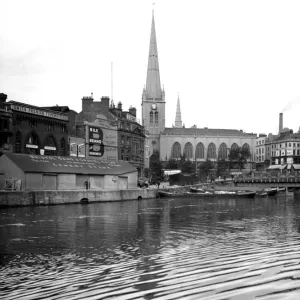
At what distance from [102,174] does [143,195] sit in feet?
29.9

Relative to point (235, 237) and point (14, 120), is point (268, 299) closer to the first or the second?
point (235, 237)

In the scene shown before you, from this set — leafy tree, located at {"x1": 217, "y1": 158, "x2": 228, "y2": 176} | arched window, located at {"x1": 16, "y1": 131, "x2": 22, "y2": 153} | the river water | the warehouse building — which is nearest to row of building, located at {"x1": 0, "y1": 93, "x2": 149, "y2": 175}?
arched window, located at {"x1": 16, "y1": 131, "x2": 22, "y2": 153}

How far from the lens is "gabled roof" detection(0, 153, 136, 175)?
2549 inches

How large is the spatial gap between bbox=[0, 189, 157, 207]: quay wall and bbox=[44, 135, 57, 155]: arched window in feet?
51.0

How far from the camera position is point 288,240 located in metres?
24.1

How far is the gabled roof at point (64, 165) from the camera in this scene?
64.8 meters

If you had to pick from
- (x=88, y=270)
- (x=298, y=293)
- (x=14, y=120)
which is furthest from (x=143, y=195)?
(x=298, y=293)

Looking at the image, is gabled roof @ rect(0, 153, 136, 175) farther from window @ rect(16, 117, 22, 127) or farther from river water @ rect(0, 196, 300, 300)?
river water @ rect(0, 196, 300, 300)

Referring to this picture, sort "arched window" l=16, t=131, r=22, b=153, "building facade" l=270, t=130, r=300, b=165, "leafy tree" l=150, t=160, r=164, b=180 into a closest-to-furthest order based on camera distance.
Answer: "arched window" l=16, t=131, r=22, b=153 → "leafy tree" l=150, t=160, r=164, b=180 → "building facade" l=270, t=130, r=300, b=165

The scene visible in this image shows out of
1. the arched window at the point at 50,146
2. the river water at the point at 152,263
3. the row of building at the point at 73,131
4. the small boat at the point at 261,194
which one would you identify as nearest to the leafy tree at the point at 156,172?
the row of building at the point at 73,131

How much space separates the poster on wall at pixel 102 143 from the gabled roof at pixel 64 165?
12.4 meters

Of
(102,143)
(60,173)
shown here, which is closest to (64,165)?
(60,173)

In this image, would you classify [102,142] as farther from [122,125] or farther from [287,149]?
[287,149]

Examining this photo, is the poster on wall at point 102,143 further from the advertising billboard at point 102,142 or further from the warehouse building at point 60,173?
the warehouse building at point 60,173
